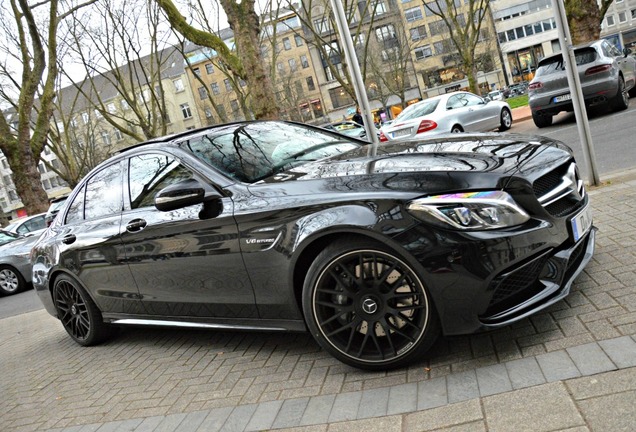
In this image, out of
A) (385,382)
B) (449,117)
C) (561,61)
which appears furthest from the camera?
(449,117)

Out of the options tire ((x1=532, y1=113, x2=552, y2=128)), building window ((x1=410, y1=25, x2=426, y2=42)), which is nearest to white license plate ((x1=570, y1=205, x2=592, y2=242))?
tire ((x1=532, y1=113, x2=552, y2=128))

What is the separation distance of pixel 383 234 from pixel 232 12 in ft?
30.8

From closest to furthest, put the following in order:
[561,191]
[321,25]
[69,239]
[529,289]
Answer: [529,289]
[561,191]
[69,239]
[321,25]

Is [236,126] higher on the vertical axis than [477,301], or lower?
higher

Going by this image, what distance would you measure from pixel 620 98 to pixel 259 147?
448 inches

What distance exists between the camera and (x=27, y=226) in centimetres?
1478

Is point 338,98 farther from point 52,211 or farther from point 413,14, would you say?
point 52,211

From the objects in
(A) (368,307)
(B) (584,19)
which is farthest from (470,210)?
(B) (584,19)

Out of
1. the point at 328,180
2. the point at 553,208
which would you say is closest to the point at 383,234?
the point at 328,180

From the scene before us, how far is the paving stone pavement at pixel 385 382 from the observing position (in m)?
2.43

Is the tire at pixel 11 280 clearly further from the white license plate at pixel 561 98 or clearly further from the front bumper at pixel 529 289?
the white license plate at pixel 561 98

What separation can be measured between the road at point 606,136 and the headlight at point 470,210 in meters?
4.84

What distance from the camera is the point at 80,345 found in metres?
5.48

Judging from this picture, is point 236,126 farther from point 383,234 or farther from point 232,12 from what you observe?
point 232,12
